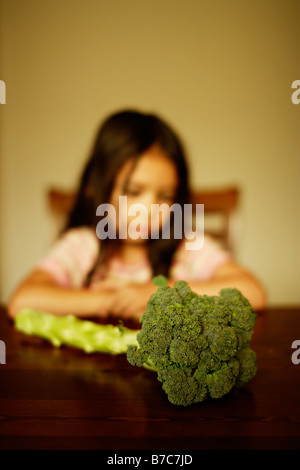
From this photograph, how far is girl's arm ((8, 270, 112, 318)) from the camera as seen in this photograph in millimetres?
687

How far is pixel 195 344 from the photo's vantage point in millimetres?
320

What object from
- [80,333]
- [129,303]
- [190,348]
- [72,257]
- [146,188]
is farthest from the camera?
[72,257]

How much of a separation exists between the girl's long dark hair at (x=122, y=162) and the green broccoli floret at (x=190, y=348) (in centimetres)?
67

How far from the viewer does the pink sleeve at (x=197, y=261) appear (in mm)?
1022

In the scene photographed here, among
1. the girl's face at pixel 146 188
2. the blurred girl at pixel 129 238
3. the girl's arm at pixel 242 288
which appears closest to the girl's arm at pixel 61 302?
the blurred girl at pixel 129 238

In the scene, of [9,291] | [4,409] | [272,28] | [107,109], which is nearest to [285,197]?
[272,28]

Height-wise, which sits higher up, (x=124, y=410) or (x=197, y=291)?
(x=197, y=291)

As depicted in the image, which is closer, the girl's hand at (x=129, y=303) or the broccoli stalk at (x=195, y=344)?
the broccoli stalk at (x=195, y=344)

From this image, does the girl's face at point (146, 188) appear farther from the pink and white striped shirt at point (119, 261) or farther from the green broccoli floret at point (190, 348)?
the green broccoli floret at point (190, 348)

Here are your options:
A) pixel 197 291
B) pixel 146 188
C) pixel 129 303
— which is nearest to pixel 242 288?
pixel 197 291

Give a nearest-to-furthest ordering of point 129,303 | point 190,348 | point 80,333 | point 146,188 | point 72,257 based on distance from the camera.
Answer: point 190,348 → point 80,333 → point 129,303 → point 146,188 → point 72,257

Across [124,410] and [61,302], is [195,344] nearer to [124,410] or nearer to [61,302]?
[124,410]

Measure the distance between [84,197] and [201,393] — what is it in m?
0.86

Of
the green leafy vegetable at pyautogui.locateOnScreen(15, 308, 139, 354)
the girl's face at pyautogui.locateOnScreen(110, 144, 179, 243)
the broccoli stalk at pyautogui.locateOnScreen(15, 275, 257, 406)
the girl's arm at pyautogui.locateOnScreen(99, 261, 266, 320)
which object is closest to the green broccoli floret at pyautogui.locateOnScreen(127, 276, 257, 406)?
the broccoli stalk at pyautogui.locateOnScreen(15, 275, 257, 406)
